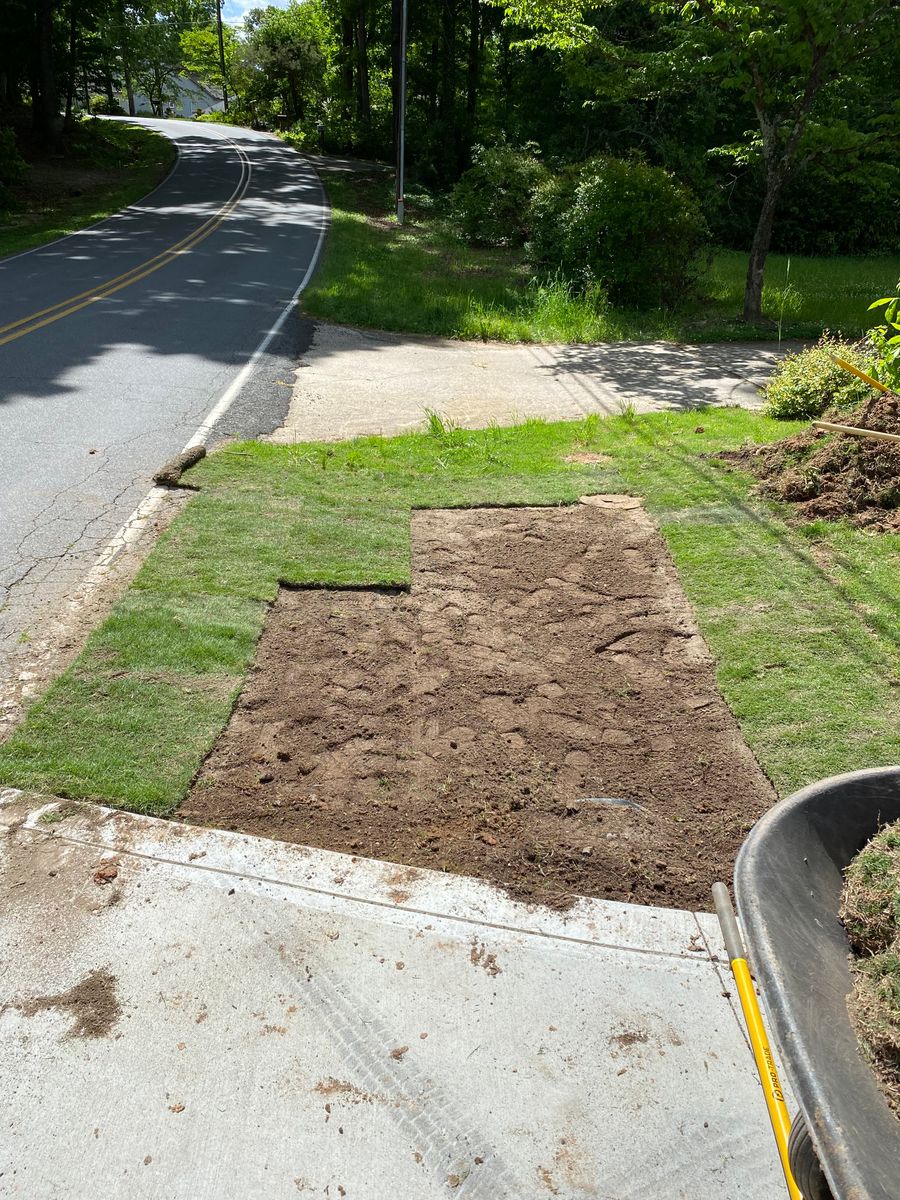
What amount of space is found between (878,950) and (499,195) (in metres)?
23.0

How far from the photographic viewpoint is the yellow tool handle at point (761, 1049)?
2133mm

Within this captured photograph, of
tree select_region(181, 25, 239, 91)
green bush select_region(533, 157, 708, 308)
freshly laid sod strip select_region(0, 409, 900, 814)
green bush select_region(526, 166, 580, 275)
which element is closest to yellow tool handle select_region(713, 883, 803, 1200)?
freshly laid sod strip select_region(0, 409, 900, 814)

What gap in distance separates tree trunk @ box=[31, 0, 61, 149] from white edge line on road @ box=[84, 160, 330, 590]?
25090 millimetres

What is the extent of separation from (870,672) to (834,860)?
273 centimetres

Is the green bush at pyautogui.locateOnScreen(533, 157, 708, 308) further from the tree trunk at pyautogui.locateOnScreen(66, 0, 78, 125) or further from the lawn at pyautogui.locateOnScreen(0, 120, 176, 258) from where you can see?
the tree trunk at pyautogui.locateOnScreen(66, 0, 78, 125)

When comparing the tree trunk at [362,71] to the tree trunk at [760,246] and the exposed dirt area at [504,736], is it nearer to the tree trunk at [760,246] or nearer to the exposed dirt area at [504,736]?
the tree trunk at [760,246]

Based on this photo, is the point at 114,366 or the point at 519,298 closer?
the point at 114,366

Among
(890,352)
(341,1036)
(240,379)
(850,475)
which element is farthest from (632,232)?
(341,1036)

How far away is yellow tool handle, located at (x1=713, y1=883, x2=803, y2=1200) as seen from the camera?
2.13 metres

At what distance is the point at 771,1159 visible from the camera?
2494 millimetres

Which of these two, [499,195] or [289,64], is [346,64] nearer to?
[289,64]

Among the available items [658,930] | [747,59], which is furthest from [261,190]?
[658,930]

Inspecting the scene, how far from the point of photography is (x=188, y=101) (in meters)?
87.7

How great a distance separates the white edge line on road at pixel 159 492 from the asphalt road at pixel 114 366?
0.27ft
